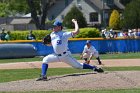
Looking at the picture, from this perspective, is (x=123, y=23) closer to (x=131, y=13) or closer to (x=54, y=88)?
(x=131, y=13)

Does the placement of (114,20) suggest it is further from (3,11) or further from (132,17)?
(3,11)

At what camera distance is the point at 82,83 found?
13.3 metres

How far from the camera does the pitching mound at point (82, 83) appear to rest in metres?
12.9

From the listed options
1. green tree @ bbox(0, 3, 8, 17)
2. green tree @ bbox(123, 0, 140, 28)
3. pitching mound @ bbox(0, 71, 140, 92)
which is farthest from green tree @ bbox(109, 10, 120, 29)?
pitching mound @ bbox(0, 71, 140, 92)

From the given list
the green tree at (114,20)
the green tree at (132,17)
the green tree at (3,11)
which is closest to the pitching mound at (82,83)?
the green tree at (132,17)

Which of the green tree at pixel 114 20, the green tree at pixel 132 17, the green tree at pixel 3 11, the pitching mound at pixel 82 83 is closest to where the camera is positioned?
the pitching mound at pixel 82 83

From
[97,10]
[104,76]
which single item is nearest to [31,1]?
[97,10]

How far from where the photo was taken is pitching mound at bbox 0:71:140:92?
12898 millimetres

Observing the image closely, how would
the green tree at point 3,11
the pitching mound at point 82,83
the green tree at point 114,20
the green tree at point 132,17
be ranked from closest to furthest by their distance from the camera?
the pitching mound at point 82,83, the green tree at point 132,17, the green tree at point 114,20, the green tree at point 3,11

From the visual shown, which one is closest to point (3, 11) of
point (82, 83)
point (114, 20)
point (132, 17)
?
point (114, 20)

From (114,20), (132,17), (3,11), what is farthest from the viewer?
(3,11)

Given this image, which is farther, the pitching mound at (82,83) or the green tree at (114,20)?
the green tree at (114,20)

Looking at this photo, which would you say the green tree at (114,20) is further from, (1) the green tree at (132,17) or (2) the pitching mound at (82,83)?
(2) the pitching mound at (82,83)

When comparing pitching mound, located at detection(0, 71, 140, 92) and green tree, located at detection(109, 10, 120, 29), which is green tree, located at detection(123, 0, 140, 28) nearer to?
green tree, located at detection(109, 10, 120, 29)
